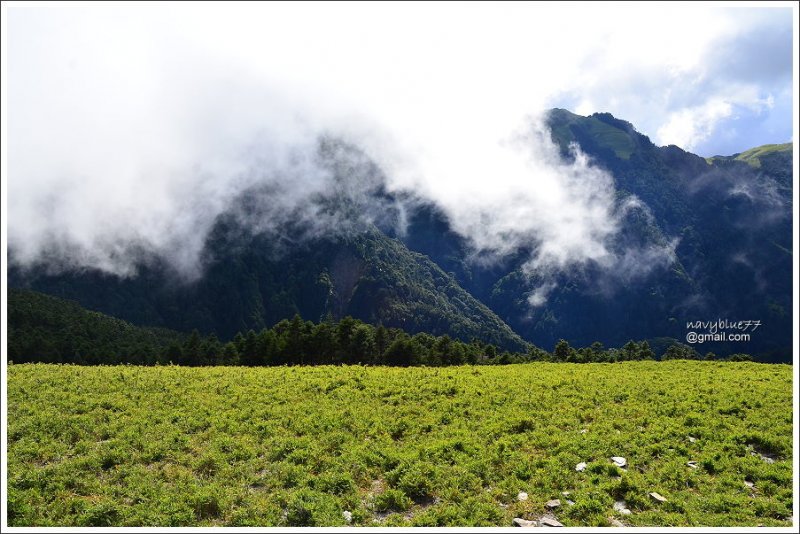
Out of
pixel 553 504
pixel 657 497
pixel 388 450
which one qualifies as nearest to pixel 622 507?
pixel 657 497

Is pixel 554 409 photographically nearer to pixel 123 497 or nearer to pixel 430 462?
pixel 430 462

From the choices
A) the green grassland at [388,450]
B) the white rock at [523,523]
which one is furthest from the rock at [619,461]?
the white rock at [523,523]

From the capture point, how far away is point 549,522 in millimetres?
14523

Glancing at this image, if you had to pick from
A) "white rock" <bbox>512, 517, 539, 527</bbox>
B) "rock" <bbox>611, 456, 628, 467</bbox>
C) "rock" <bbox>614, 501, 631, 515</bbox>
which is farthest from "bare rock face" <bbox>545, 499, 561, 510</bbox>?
"rock" <bbox>611, 456, 628, 467</bbox>

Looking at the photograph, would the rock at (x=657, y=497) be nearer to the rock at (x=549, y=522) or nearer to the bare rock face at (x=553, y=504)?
the bare rock face at (x=553, y=504)

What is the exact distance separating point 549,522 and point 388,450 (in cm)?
650

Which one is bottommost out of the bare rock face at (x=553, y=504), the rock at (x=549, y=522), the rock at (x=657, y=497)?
the rock at (x=549, y=522)

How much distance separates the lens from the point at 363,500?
52.3 ft

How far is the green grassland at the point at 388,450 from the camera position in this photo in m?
15.2

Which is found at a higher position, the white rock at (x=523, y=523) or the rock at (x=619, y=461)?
the rock at (x=619, y=461)

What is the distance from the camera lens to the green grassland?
15.2 metres

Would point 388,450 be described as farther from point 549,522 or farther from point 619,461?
point 619,461

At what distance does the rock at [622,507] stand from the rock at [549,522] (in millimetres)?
2008

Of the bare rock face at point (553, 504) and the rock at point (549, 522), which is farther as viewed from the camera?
the bare rock face at point (553, 504)
